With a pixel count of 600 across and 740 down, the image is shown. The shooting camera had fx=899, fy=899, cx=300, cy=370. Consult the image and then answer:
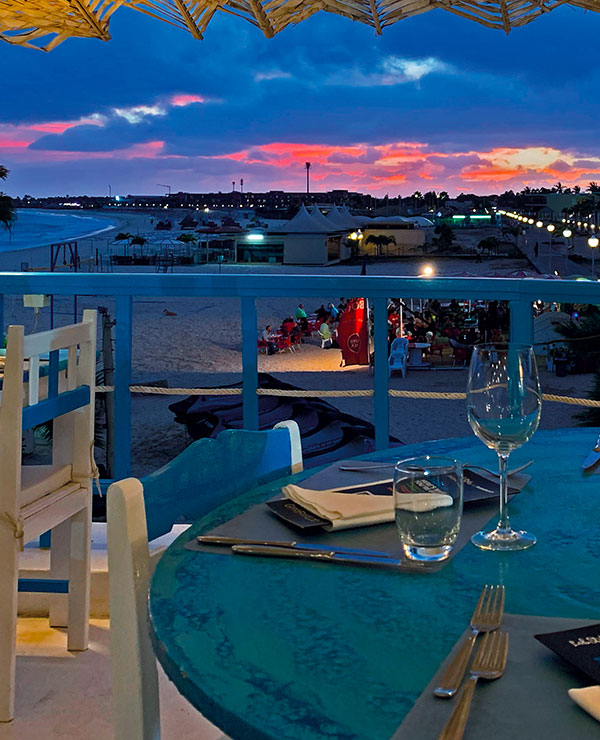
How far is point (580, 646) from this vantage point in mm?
753

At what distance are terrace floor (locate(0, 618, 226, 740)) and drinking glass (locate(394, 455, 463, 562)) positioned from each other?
1223 millimetres

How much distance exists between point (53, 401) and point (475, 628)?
5.76 ft

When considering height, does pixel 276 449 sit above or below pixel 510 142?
below

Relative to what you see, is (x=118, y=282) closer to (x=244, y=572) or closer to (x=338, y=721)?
(x=244, y=572)

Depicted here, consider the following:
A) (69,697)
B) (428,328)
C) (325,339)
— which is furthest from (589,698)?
(428,328)

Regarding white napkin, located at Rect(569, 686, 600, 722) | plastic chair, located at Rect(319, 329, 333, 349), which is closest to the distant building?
plastic chair, located at Rect(319, 329, 333, 349)

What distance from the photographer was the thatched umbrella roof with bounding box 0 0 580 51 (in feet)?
6.11

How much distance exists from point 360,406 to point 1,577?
17.3 meters

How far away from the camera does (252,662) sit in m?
0.76

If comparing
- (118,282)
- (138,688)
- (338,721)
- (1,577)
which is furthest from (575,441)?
(118,282)

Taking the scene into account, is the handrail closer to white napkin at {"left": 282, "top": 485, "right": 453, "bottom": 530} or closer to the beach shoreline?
white napkin at {"left": 282, "top": 485, "right": 453, "bottom": 530}

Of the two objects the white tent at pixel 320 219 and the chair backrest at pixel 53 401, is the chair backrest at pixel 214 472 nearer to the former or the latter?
the chair backrest at pixel 53 401

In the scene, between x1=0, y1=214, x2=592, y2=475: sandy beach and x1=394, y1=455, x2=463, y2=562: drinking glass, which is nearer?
x1=394, y1=455, x2=463, y2=562: drinking glass

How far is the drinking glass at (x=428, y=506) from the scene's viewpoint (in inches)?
38.7
